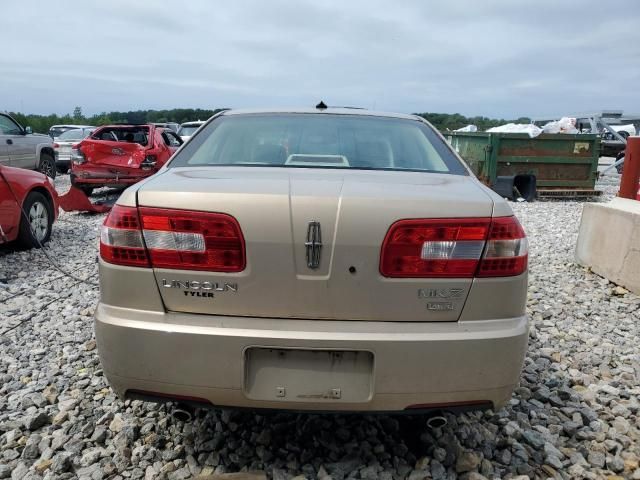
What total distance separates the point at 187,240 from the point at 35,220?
530 centimetres

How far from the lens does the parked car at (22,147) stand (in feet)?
37.3

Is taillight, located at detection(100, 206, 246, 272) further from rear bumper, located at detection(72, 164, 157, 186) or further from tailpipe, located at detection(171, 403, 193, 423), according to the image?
rear bumper, located at detection(72, 164, 157, 186)

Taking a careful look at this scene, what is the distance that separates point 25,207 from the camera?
6.07 m

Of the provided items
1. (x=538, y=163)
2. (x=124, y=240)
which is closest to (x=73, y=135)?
(x=538, y=163)

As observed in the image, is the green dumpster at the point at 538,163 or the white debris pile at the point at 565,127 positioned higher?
the white debris pile at the point at 565,127

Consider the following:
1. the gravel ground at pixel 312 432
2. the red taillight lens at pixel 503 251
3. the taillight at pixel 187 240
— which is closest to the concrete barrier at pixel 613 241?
the gravel ground at pixel 312 432

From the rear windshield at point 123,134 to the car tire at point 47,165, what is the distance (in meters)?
2.90

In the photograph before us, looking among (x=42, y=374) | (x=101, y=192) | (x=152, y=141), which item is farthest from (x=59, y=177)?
(x=42, y=374)

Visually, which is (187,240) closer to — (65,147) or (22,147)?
(22,147)

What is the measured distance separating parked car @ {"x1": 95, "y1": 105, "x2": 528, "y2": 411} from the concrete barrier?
139 inches

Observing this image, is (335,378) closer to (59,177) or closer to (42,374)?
(42,374)

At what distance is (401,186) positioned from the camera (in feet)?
6.91

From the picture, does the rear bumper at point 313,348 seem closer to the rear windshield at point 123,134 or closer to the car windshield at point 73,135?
the rear windshield at point 123,134

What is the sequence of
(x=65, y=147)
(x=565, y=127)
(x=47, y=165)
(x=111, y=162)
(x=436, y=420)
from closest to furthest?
1. (x=436, y=420)
2. (x=111, y=162)
3. (x=47, y=165)
4. (x=65, y=147)
5. (x=565, y=127)
